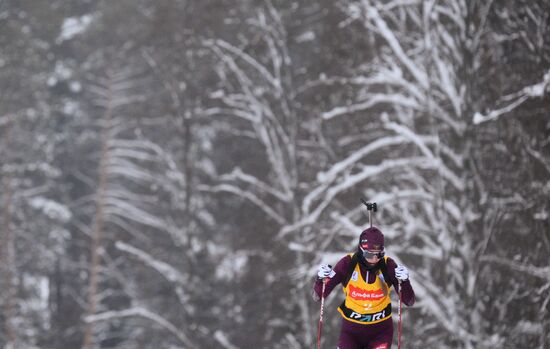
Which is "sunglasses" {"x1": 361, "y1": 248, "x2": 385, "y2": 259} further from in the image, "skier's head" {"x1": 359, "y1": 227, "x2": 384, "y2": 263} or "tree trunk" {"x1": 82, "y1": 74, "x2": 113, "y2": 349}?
"tree trunk" {"x1": 82, "y1": 74, "x2": 113, "y2": 349}

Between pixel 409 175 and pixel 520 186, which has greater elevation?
pixel 409 175

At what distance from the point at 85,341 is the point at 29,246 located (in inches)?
149

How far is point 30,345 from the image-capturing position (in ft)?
83.1

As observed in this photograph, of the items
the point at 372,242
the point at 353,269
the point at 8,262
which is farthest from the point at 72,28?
the point at 372,242

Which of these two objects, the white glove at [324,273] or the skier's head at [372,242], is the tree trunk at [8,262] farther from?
the skier's head at [372,242]

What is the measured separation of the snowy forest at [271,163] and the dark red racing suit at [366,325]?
345 centimetres

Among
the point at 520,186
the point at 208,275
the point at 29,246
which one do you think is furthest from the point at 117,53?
the point at 520,186

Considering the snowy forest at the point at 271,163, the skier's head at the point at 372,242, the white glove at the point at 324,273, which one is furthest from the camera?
the snowy forest at the point at 271,163

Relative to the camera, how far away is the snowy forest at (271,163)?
37.1ft

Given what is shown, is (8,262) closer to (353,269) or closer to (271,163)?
(271,163)

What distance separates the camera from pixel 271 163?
62.4ft

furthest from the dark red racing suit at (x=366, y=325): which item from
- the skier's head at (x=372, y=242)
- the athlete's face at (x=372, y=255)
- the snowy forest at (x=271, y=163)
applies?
the snowy forest at (x=271, y=163)

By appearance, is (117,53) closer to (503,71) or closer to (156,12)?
(156,12)

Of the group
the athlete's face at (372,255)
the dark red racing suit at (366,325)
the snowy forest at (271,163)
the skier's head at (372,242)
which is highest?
the snowy forest at (271,163)
